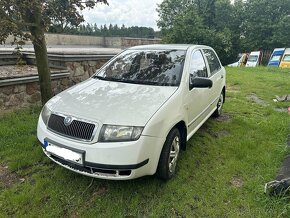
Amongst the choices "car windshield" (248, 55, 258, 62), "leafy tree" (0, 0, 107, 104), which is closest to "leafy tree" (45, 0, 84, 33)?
"leafy tree" (0, 0, 107, 104)

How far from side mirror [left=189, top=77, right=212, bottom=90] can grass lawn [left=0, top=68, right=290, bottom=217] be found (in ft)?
3.45

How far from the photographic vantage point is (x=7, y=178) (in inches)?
119

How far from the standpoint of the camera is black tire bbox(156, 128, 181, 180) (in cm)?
273

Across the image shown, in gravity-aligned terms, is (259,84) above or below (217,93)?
below

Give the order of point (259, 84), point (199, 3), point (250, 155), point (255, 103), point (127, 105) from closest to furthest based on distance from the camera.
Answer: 1. point (127, 105)
2. point (250, 155)
3. point (255, 103)
4. point (259, 84)
5. point (199, 3)

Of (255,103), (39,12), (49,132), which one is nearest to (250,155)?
(49,132)

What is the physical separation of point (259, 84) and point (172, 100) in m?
7.74

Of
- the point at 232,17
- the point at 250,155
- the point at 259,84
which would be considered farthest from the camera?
the point at 232,17

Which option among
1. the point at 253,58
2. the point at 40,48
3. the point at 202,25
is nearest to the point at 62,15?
the point at 40,48

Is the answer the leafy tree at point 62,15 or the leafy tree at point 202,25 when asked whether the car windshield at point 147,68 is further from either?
the leafy tree at point 202,25

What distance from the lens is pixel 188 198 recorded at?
8.95 feet

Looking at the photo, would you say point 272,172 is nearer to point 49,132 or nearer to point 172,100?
point 172,100

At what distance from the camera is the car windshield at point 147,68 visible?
332 centimetres

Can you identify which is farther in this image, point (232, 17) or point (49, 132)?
point (232, 17)
